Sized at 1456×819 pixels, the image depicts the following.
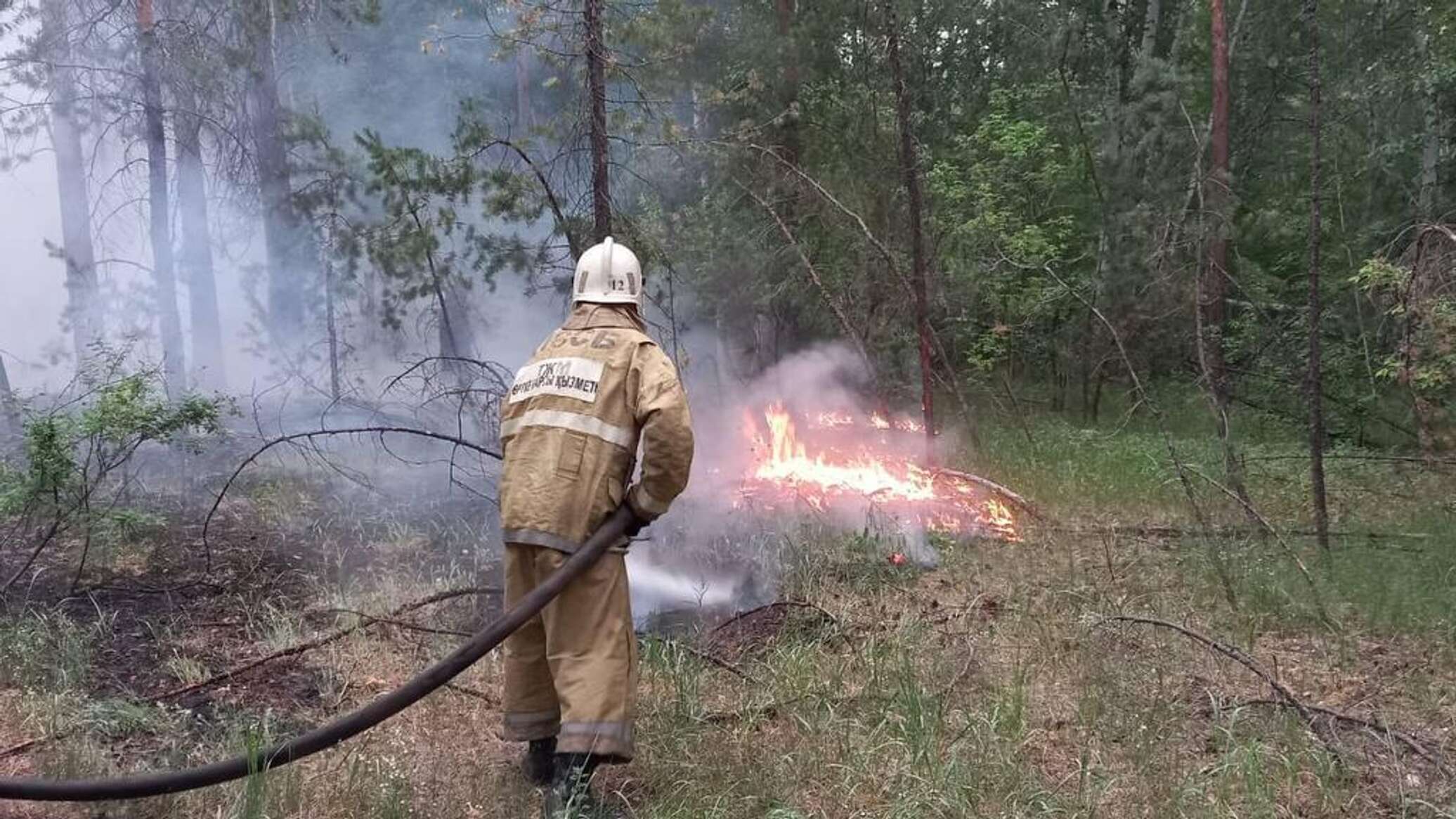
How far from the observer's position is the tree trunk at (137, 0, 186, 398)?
12.0 meters

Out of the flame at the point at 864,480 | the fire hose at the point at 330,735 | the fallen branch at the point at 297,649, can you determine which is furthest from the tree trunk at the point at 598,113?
the fire hose at the point at 330,735

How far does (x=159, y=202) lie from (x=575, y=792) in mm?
12861

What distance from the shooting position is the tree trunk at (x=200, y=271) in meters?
13.7

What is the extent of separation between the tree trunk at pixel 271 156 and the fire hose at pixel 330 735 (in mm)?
9223

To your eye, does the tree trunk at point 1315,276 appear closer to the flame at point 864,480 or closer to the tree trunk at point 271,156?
the flame at point 864,480

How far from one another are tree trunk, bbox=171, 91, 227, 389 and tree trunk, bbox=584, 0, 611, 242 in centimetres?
946

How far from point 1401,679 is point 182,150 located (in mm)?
14262

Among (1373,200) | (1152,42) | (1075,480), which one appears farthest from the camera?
(1152,42)

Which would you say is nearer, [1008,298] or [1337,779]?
[1337,779]

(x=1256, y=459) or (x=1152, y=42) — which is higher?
(x=1152, y=42)

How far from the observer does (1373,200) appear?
44.4ft

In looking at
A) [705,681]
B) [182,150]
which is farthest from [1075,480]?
[182,150]

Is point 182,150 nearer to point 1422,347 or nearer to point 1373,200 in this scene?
point 1422,347

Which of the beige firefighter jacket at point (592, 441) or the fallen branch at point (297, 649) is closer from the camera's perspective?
the beige firefighter jacket at point (592, 441)
